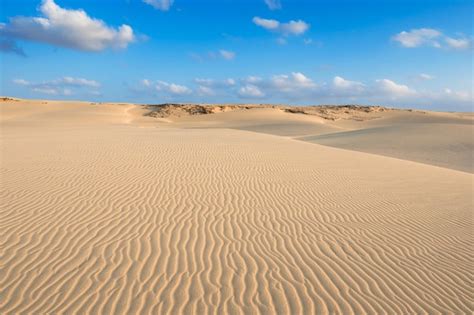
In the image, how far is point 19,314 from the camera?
438 centimetres

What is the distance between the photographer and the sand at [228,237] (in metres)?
4.88

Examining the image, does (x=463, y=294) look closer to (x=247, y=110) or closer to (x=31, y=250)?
(x=31, y=250)

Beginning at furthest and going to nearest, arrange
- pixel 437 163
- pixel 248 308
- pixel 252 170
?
pixel 437 163, pixel 252 170, pixel 248 308

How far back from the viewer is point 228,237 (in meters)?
6.81

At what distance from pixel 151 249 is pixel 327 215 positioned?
416 centimetres

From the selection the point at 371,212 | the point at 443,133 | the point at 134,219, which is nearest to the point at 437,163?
the point at 443,133

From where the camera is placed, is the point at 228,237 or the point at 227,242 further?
the point at 228,237

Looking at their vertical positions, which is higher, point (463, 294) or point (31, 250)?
point (31, 250)

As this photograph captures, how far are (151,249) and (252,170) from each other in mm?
7292

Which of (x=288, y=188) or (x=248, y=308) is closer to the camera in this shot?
(x=248, y=308)

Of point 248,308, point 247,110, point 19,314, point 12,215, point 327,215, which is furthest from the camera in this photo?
point 247,110

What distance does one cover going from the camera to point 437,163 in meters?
20.7

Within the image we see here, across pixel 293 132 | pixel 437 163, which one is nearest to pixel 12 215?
pixel 437 163

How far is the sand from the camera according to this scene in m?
4.88
